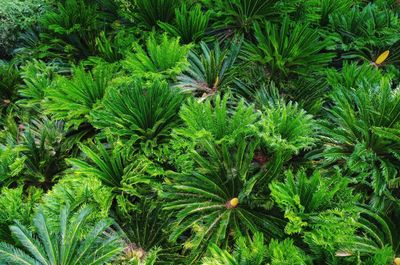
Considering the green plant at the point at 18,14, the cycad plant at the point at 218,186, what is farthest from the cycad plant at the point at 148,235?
the green plant at the point at 18,14

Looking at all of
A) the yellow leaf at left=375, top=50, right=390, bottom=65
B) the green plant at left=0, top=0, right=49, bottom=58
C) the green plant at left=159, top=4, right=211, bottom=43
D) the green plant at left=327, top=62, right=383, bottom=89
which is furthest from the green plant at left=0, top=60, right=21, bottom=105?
the yellow leaf at left=375, top=50, right=390, bottom=65

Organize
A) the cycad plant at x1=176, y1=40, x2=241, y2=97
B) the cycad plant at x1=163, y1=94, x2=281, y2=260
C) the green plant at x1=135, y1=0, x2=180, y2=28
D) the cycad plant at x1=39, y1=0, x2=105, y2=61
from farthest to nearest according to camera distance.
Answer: the cycad plant at x1=39, y1=0, x2=105, y2=61 < the green plant at x1=135, y1=0, x2=180, y2=28 < the cycad plant at x1=176, y1=40, x2=241, y2=97 < the cycad plant at x1=163, y1=94, x2=281, y2=260

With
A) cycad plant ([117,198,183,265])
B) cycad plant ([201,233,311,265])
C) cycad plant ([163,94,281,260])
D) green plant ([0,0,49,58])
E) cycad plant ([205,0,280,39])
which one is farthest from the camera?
green plant ([0,0,49,58])

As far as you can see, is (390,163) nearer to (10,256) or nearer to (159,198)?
(159,198)

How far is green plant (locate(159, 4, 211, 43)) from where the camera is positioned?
7.50 ft

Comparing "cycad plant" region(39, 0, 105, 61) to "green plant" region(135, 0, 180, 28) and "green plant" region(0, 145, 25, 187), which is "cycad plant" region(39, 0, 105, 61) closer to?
"green plant" region(135, 0, 180, 28)

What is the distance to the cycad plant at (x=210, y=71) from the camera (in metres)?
2.13

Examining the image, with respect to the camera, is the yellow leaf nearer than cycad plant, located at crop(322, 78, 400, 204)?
No

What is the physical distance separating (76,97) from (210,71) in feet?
2.69

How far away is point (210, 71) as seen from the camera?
2.17 metres

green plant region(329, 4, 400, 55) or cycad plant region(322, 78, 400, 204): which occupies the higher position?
green plant region(329, 4, 400, 55)

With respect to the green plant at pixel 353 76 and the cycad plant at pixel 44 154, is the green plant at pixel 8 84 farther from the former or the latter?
the green plant at pixel 353 76

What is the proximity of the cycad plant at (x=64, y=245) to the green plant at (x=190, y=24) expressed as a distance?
4.28 feet

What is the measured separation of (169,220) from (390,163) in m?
1.11
